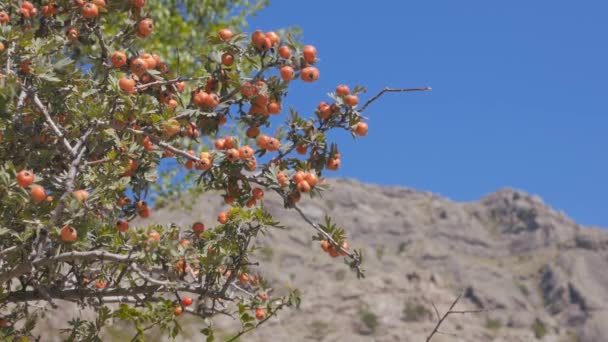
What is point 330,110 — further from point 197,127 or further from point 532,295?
point 532,295

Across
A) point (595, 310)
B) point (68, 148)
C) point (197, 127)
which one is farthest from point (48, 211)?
point (595, 310)

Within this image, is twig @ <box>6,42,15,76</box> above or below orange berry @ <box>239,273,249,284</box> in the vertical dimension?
above

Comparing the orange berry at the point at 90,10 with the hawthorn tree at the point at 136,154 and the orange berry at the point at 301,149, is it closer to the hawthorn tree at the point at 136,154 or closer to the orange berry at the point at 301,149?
the hawthorn tree at the point at 136,154

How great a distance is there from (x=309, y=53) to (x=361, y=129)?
0.69 meters

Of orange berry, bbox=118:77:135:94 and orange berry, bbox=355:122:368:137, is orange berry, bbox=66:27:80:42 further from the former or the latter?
orange berry, bbox=355:122:368:137

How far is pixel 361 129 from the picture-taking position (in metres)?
5.40

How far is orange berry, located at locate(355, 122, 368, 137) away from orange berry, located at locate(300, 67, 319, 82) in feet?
1.55

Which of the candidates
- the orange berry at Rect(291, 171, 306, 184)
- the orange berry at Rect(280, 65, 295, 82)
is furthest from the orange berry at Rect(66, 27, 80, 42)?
the orange berry at Rect(291, 171, 306, 184)

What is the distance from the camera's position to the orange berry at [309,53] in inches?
204

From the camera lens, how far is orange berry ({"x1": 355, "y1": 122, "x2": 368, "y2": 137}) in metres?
5.38

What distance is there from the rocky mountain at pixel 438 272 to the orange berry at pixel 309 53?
2591 inches

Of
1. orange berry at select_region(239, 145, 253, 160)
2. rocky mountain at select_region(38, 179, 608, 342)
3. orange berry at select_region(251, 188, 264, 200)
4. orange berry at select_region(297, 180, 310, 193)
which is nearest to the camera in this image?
orange berry at select_region(297, 180, 310, 193)

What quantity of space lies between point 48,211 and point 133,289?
3.78 ft

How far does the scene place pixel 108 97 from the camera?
17.4 ft
